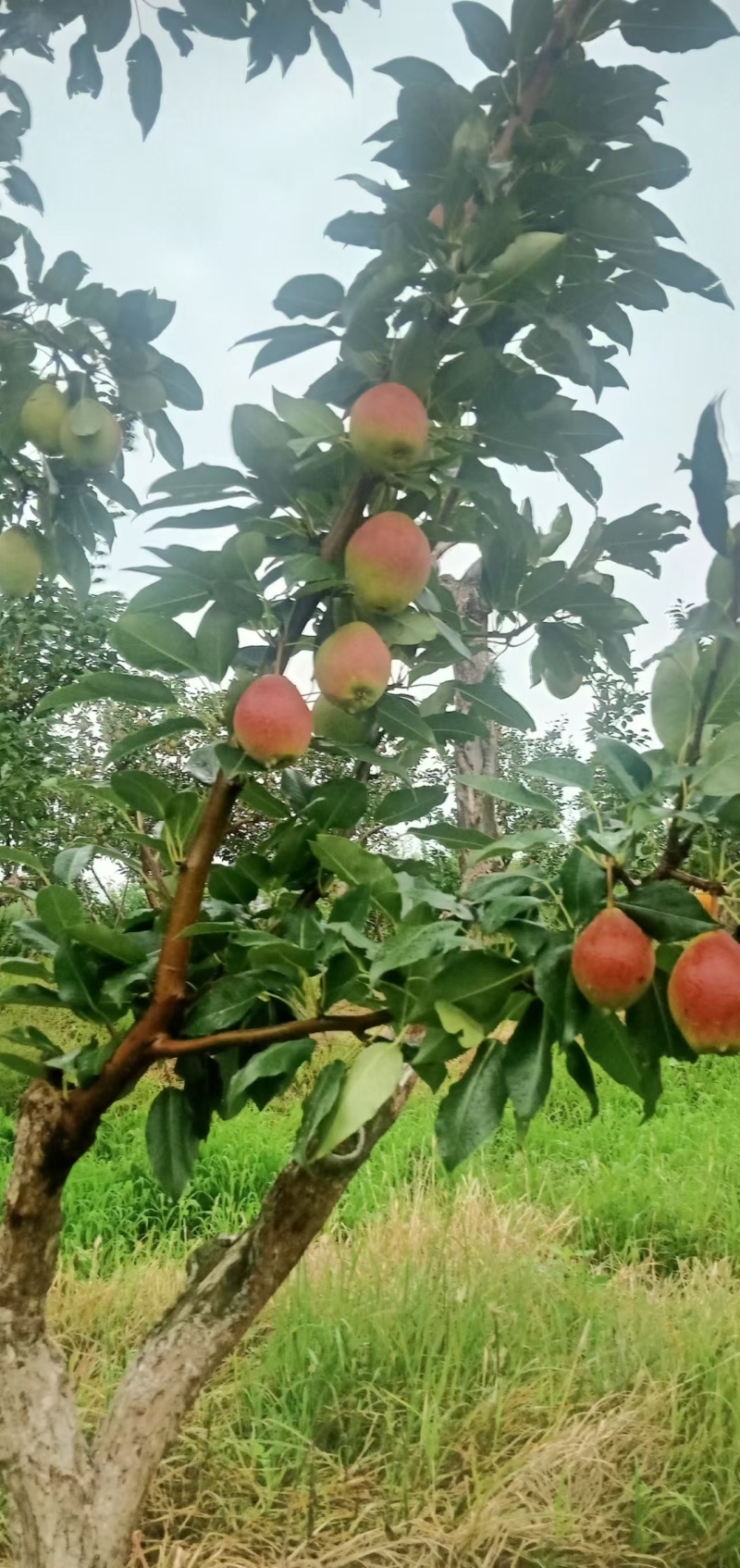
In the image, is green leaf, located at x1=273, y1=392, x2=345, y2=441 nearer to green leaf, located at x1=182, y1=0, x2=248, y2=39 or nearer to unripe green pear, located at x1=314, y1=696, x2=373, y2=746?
unripe green pear, located at x1=314, y1=696, x2=373, y2=746

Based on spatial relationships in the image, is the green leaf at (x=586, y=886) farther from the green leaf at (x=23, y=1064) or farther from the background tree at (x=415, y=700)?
the green leaf at (x=23, y=1064)

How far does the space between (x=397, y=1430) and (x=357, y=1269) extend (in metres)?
0.37

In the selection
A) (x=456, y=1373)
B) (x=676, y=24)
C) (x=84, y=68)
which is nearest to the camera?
(x=676, y=24)

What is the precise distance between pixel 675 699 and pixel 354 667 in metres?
0.17

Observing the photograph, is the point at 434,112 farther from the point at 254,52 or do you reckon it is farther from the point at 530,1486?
the point at 530,1486

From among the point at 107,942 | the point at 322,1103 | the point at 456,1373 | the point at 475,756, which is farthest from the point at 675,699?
the point at 475,756

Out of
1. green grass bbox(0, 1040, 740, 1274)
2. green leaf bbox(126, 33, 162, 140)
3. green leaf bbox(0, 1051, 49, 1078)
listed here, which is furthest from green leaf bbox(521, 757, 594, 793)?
green grass bbox(0, 1040, 740, 1274)

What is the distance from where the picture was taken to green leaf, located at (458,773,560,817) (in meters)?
0.53

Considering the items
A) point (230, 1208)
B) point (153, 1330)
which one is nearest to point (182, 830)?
point (153, 1330)

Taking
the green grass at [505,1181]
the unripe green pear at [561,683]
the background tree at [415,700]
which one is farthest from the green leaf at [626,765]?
the green grass at [505,1181]

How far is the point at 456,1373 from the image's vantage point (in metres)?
1.37

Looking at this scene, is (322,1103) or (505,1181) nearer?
(322,1103)

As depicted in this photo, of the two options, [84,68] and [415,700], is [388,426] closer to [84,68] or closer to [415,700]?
[415,700]

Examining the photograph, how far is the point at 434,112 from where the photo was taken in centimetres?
62
